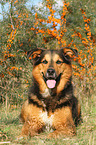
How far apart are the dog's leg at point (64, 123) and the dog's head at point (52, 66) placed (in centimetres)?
51

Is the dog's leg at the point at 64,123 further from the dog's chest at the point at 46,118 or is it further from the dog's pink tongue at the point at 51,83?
the dog's pink tongue at the point at 51,83

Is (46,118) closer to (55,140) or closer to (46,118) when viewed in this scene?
(46,118)

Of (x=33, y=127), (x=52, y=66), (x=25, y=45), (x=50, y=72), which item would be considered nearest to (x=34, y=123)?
(x=33, y=127)

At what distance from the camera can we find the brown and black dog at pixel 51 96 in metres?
3.70

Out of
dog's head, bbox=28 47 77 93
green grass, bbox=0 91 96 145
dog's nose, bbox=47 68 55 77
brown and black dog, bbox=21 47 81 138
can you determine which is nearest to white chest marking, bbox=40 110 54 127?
brown and black dog, bbox=21 47 81 138

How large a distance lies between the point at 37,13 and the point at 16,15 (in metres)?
0.83

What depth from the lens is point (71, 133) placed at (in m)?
3.53

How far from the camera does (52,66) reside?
12.5 feet

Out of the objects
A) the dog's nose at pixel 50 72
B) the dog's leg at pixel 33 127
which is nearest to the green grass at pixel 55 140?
the dog's leg at pixel 33 127

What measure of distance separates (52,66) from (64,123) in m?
1.18

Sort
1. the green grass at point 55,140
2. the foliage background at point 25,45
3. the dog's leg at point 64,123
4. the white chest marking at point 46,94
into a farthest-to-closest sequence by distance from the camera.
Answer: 1. the foliage background at point 25,45
2. the white chest marking at point 46,94
3. the dog's leg at point 64,123
4. the green grass at point 55,140

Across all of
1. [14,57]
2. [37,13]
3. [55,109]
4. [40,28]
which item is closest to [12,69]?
[14,57]

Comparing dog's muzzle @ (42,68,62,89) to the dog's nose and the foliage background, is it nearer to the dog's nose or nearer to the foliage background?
the dog's nose

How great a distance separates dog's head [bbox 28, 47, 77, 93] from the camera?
3.91 meters
